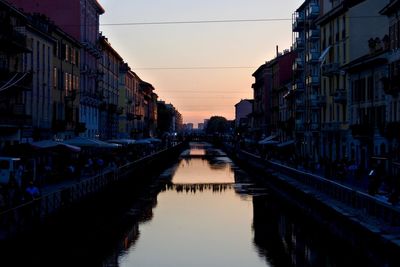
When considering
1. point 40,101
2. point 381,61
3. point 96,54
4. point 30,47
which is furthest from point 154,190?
point 96,54

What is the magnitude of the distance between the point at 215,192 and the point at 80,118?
22354 mm

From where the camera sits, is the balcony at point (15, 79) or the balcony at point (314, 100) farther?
the balcony at point (314, 100)

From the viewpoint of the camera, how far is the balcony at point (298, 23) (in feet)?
309

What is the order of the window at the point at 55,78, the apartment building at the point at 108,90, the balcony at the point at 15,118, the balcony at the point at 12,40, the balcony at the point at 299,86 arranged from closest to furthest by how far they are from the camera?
the balcony at the point at 12,40, the balcony at the point at 15,118, the window at the point at 55,78, the balcony at the point at 299,86, the apartment building at the point at 108,90

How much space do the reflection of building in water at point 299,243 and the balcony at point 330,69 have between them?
2897 cm

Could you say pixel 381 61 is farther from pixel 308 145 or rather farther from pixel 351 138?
pixel 308 145

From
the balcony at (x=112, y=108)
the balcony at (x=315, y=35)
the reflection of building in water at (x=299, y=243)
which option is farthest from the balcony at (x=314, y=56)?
the reflection of building in water at (x=299, y=243)

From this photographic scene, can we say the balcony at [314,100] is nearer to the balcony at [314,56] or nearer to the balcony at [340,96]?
the balcony at [314,56]

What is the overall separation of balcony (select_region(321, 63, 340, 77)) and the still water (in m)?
20.4

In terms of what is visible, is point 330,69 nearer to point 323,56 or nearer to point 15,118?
point 323,56

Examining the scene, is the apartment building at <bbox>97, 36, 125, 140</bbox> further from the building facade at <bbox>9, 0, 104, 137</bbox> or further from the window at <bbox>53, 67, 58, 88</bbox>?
the window at <bbox>53, 67, 58, 88</bbox>

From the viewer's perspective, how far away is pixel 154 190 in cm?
6356

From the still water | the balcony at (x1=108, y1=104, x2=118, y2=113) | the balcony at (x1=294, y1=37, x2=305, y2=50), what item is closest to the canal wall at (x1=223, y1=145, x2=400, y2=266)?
the still water

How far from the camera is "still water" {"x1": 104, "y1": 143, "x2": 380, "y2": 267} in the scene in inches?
1191
